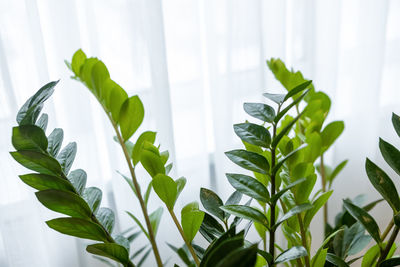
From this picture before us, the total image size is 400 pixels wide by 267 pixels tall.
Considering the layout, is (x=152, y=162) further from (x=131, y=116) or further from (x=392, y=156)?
(x=392, y=156)

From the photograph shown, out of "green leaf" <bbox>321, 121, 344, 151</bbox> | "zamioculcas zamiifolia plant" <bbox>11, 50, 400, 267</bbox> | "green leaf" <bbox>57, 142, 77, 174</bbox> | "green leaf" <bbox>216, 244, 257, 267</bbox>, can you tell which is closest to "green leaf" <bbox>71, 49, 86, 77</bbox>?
"zamioculcas zamiifolia plant" <bbox>11, 50, 400, 267</bbox>

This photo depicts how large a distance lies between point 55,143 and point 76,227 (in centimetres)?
12

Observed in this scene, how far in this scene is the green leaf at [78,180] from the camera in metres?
0.65

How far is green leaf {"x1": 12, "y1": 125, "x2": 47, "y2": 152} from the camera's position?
1.73 feet

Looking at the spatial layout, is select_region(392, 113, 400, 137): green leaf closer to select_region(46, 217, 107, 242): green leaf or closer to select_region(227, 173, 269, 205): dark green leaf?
select_region(227, 173, 269, 205): dark green leaf

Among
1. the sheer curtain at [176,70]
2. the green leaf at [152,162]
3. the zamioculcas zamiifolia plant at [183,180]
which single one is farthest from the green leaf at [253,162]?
the sheer curtain at [176,70]

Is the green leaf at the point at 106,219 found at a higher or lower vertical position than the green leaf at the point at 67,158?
lower

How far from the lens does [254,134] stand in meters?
0.60

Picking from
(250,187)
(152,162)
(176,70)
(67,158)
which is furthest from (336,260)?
(176,70)

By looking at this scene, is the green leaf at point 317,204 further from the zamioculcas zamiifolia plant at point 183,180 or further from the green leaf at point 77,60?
the green leaf at point 77,60

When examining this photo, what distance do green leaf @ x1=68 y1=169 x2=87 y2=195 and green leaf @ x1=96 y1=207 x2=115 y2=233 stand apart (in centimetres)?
6

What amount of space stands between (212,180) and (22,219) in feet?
1.64

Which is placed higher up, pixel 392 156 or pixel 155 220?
pixel 392 156

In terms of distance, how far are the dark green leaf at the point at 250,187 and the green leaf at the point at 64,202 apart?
20cm
